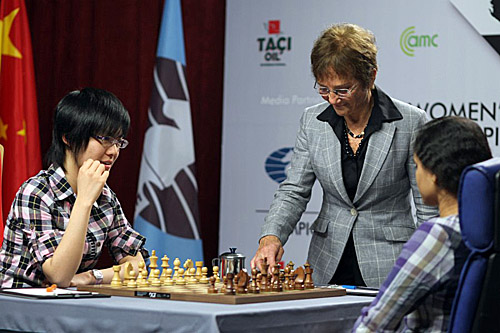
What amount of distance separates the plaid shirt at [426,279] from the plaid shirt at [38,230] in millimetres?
1091

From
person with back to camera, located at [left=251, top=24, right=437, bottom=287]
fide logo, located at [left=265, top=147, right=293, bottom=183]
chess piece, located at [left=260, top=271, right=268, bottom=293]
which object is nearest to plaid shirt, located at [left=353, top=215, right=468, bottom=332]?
chess piece, located at [left=260, top=271, right=268, bottom=293]

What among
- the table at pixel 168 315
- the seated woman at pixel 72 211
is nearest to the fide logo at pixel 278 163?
the seated woman at pixel 72 211

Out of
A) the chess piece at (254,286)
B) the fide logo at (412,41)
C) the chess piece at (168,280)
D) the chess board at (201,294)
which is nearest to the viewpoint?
the chess board at (201,294)

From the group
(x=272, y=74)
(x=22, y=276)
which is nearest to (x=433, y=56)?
(x=272, y=74)

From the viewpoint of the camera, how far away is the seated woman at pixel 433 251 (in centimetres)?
174

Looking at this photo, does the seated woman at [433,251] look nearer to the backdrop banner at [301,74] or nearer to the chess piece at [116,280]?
Answer: the chess piece at [116,280]

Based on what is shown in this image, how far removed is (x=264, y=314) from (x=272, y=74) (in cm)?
312

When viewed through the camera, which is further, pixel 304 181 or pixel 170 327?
pixel 304 181

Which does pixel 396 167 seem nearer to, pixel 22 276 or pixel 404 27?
pixel 22 276

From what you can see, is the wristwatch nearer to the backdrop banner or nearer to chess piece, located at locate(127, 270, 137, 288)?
chess piece, located at locate(127, 270, 137, 288)

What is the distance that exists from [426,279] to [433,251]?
0.06m

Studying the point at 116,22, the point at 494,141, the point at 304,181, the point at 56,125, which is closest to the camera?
the point at 56,125

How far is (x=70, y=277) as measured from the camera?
2377 mm

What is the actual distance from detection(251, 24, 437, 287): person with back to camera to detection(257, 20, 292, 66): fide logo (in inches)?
78.5
